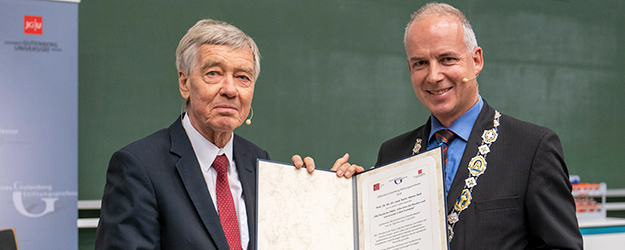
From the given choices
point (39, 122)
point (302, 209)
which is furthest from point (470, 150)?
point (39, 122)

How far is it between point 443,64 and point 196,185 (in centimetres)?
83

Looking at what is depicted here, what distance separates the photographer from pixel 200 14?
3641mm

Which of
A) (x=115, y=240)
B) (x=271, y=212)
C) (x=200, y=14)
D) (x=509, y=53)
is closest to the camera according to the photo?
(x=115, y=240)

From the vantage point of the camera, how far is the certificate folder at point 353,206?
1419 millimetres

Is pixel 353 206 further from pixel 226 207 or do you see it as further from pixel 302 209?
pixel 226 207

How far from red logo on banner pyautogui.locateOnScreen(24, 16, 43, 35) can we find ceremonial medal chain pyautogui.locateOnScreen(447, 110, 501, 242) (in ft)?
8.36

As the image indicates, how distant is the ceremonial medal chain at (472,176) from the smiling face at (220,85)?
0.70 metres

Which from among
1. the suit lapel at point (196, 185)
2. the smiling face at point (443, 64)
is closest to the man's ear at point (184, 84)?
the suit lapel at point (196, 185)

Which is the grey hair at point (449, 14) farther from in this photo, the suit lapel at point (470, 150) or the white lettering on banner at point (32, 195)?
the white lettering on banner at point (32, 195)

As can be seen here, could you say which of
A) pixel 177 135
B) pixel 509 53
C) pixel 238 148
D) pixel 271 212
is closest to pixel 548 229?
pixel 271 212

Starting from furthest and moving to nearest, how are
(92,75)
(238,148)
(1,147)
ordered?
(92,75), (1,147), (238,148)

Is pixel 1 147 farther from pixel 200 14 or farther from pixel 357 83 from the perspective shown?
pixel 357 83

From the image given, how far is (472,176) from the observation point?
1.44 meters

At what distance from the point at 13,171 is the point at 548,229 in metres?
2.73
